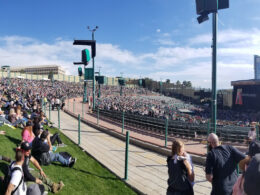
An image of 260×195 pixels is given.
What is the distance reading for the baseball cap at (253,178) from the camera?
1497 millimetres

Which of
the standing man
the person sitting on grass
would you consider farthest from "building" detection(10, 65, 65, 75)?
the standing man

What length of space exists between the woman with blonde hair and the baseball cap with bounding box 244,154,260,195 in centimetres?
138

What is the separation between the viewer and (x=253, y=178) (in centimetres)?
152

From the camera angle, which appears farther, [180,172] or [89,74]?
[89,74]

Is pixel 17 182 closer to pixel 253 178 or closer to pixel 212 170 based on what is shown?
pixel 212 170

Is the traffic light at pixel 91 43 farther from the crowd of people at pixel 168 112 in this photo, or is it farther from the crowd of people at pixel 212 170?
the crowd of people at pixel 212 170

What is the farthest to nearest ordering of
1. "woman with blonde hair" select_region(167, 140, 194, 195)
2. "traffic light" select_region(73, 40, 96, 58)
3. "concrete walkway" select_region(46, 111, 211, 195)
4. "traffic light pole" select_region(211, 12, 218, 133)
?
1. "traffic light" select_region(73, 40, 96, 58)
2. "traffic light pole" select_region(211, 12, 218, 133)
3. "concrete walkway" select_region(46, 111, 211, 195)
4. "woman with blonde hair" select_region(167, 140, 194, 195)

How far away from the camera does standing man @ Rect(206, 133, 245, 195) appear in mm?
2936

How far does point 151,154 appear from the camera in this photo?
8.26 m

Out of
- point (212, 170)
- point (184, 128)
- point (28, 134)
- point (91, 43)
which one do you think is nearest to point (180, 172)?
point (212, 170)

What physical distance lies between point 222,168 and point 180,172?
0.62m

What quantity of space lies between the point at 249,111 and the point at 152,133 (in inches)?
1467

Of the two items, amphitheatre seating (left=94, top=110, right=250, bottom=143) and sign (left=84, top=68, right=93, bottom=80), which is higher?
sign (left=84, top=68, right=93, bottom=80)

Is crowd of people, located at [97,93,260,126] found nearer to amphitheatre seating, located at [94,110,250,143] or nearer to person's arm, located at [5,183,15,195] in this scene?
amphitheatre seating, located at [94,110,250,143]
